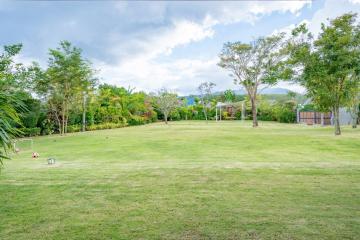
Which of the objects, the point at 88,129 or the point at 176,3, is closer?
the point at 176,3

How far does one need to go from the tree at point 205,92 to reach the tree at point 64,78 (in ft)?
79.5

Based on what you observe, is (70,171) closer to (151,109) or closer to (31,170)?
(31,170)

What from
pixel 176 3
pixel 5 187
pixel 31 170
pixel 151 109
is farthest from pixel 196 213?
pixel 151 109

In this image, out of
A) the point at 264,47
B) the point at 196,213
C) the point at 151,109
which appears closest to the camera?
the point at 196,213

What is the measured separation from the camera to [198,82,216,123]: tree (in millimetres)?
44312

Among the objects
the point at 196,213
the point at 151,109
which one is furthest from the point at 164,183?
the point at 151,109

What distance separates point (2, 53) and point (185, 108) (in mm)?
28933

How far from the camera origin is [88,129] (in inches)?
1074

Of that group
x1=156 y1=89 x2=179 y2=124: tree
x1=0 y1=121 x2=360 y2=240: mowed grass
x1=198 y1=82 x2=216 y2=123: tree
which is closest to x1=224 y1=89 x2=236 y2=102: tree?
x1=198 y1=82 x2=216 y2=123: tree

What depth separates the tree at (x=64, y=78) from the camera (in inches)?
786

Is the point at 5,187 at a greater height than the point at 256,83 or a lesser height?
lesser

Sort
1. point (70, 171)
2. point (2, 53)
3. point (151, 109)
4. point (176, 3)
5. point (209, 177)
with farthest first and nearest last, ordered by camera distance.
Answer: point (151, 109)
point (2, 53)
point (176, 3)
point (70, 171)
point (209, 177)

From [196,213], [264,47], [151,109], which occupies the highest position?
[264,47]

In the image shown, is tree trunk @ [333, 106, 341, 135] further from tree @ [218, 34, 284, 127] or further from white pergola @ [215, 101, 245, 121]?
white pergola @ [215, 101, 245, 121]
